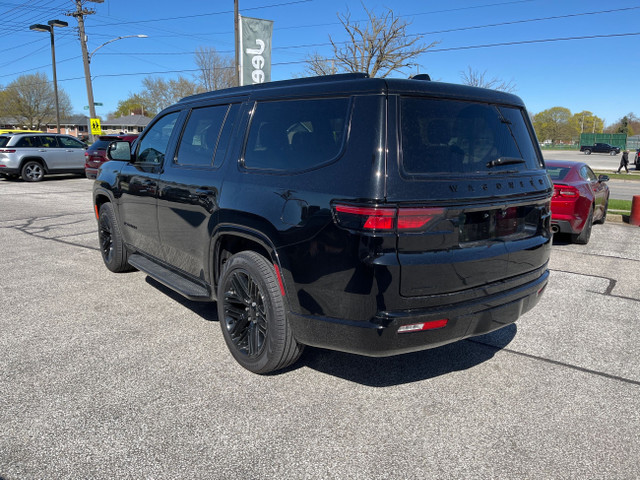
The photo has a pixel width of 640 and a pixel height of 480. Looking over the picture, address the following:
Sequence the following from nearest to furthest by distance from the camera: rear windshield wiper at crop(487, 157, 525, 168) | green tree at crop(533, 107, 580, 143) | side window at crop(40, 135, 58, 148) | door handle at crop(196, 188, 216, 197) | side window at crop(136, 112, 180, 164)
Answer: rear windshield wiper at crop(487, 157, 525, 168) → door handle at crop(196, 188, 216, 197) → side window at crop(136, 112, 180, 164) → side window at crop(40, 135, 58, 148) → green tree at crop(533, 107, 580, 143)

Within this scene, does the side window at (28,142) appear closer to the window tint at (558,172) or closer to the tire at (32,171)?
the tire at (32,171)

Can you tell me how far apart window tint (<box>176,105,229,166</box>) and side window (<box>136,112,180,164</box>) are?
32 cm

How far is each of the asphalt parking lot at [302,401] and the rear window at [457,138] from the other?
1462 mm

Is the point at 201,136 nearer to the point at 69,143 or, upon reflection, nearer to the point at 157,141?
the point at 157,141

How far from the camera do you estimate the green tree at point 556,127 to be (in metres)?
123

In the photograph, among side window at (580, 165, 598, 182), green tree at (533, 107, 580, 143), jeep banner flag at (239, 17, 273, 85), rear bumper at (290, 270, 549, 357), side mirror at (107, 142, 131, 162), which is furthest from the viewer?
green tree at (533, 107, 580, 143)

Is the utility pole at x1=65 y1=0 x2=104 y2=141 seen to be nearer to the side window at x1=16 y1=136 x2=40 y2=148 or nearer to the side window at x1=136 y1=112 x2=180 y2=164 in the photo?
the side window at x1=16 y1=136 x2=40 y2=148

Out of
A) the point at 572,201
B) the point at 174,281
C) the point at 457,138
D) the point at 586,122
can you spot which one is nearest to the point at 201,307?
the point at 174,281

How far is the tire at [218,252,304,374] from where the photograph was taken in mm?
3094

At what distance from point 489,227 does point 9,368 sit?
11.0 ft

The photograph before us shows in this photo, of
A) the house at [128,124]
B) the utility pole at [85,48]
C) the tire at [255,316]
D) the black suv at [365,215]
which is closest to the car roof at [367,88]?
the black suv at [365,215]

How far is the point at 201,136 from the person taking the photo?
13.2 feet

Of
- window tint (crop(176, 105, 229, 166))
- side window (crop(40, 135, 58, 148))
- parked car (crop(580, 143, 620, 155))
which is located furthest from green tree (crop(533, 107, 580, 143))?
window tint (crop(176, 105, 229, 166))

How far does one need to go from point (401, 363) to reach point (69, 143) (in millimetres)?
19510
